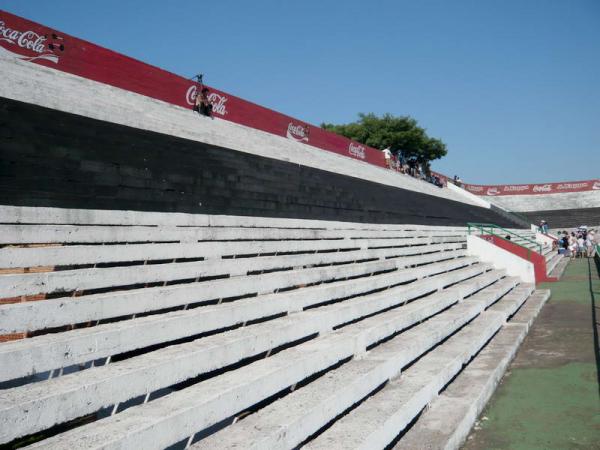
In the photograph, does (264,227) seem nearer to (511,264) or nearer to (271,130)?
(511,264)

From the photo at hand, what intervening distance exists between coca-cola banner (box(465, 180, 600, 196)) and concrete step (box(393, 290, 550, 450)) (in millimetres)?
41264

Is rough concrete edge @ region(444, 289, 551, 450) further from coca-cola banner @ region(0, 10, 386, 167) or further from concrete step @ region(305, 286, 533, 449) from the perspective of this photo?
coca-cola banner @ region(0, 10, 386, 167)

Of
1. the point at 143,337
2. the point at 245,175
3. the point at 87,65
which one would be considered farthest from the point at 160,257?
the point at 87,65

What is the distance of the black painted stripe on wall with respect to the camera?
536cm

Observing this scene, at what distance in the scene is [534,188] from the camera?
45.7 metres

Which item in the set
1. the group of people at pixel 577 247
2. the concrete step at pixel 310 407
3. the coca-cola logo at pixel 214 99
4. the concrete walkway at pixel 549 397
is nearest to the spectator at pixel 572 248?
the group of people at pixel 577 247

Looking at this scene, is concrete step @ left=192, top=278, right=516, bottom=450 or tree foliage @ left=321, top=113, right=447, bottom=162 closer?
concrete step @ left=192, top=278, right=516, bottom=450

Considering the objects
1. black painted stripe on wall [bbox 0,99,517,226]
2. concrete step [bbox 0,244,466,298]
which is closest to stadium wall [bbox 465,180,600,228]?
black painted stripe on wall [bbox 0,99,517,226]

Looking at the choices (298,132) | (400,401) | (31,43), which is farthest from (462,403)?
(298,132)

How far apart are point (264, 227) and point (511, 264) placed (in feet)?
23.8

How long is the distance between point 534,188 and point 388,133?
1631cm

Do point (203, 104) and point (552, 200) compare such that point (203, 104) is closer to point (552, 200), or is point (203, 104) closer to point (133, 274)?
point (133, 274)

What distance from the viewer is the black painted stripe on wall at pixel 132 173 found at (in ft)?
17.6

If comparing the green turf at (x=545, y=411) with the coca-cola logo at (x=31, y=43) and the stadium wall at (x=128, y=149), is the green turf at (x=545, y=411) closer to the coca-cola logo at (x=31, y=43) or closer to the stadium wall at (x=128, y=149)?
the stadium wall at (x=128, y=149)
